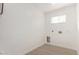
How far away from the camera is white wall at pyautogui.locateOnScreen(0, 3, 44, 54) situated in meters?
1.11

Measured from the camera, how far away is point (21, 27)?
1139 millimetres

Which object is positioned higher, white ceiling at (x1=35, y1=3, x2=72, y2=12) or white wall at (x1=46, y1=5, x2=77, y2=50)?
white ceiling at (x1=35, y1=3, x2=72, y2=12)

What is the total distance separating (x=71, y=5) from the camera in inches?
44.4

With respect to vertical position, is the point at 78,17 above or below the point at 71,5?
below

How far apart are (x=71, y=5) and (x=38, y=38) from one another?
0.51m

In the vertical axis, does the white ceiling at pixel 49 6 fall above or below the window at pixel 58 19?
above

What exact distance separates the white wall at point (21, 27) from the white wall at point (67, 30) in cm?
13

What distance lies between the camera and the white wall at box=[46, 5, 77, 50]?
1.10 metres

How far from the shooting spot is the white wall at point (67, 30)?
1098mm

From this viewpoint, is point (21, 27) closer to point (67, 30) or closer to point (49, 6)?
point (49, 6)

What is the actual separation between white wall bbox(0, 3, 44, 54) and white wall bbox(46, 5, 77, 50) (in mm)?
134

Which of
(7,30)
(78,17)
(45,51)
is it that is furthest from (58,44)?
(7,30)

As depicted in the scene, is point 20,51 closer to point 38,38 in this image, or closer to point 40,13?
point 38,38

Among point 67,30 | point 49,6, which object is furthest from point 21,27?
point 67,30
